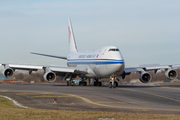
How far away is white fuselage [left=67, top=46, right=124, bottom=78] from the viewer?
136ft

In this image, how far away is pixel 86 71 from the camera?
159ft

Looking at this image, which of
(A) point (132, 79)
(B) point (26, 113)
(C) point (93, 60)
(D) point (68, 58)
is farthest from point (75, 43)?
(B) point (26, 113)

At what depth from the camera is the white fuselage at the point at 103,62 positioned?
41.3 metres

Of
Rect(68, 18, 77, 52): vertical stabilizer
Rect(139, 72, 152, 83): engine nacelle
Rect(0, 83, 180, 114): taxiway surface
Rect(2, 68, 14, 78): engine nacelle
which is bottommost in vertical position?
Rect(0, 83, 180, 114): taxiway surface

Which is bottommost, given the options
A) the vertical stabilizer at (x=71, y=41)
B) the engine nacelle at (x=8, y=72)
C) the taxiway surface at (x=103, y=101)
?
the taxiway surface at (x=103, y=101)

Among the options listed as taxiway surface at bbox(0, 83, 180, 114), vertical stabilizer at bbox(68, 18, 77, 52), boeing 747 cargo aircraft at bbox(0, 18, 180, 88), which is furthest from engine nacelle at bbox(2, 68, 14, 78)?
vertical stabilizer at bbox(68, 18, 77, 52)

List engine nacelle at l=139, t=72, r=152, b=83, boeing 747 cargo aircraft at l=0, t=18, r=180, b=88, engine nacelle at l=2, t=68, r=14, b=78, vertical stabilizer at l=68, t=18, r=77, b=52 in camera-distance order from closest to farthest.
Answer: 1. boeing 747 cargo aircraft at l=0, t=18, r=180, b=88
2. engine nacelle at l=2, t=68, r=14, b=78
3. engine nacelle at l=139, t=72, r=152, b=83
4. vertical stabilizer at l=68, t=18, r=77, b=52

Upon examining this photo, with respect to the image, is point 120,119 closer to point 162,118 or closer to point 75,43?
point 162,118

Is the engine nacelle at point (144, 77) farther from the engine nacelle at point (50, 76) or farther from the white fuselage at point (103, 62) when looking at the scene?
the engine nacelle at point (50, 76)

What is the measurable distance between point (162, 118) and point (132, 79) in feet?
176

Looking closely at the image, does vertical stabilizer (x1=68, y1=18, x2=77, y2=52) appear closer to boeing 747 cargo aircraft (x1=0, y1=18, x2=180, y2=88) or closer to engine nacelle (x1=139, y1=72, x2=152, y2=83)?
boeing 747 cargo aircraft (x1=0, y1=18, x2=180, y2=88)

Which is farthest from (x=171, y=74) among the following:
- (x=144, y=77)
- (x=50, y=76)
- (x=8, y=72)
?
(x=8, y=72)

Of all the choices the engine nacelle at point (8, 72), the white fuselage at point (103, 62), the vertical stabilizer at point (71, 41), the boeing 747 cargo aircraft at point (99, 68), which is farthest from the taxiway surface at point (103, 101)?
the vertical stabilizer at point (71, 41)

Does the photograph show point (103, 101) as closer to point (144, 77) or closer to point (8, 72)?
point (144, 77)
